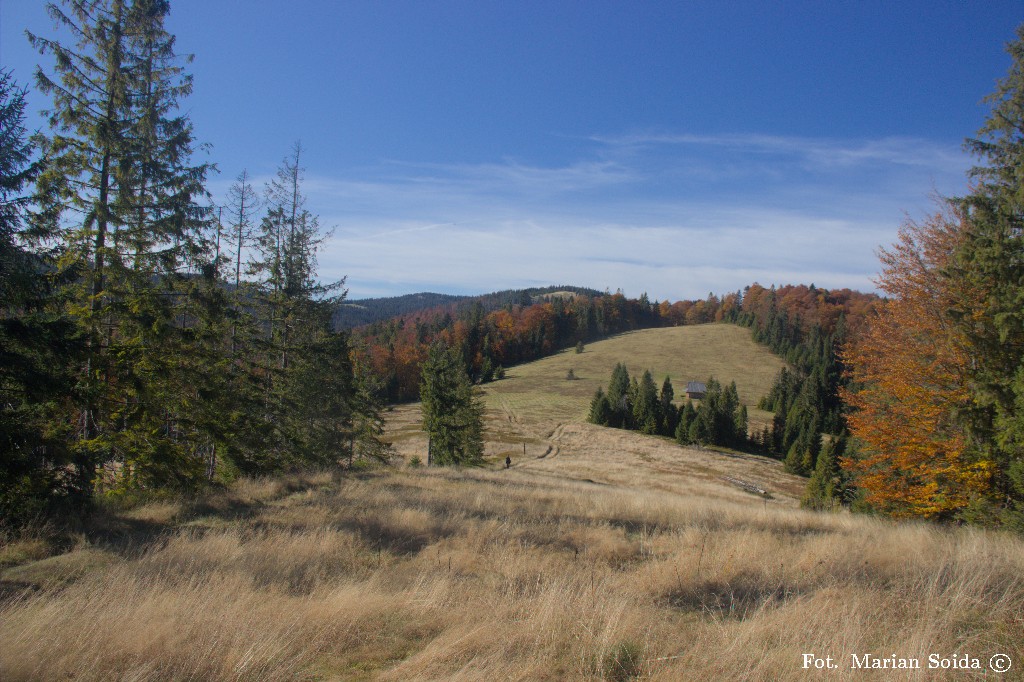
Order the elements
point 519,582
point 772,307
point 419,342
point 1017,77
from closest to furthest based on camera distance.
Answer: point 519,582, point 1017,77, point 419,342, point 772,307

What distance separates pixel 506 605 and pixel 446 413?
3209 centimetres

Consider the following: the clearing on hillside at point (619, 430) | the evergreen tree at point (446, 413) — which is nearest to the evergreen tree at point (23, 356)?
the evergreen tree at point (446, 413)

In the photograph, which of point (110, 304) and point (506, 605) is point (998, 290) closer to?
point (506, 605)

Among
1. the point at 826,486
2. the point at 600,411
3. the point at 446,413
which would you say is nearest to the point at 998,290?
the point at 826,486

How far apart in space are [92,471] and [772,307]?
147871 mm

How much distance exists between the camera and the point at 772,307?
13288 cm

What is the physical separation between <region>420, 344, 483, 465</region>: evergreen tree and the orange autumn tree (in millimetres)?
25643

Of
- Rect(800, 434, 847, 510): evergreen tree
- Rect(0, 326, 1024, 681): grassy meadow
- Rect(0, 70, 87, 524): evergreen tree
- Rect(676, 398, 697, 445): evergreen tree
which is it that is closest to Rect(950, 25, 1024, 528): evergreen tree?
Rect(0, 326, 1024, 681): grassy meadow

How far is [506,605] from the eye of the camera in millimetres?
4793

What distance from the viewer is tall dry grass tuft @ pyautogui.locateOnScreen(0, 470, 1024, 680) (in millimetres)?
3650

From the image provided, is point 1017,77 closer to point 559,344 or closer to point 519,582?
point 519,582

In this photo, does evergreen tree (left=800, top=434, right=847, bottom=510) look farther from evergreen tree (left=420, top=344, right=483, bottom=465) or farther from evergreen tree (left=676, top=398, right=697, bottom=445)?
evergreen tree (left=420, top=344, right=483, bottom=465)

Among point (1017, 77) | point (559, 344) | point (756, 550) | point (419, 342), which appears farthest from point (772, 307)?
point (756, 550)

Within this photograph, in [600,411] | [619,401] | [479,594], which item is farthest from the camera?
[619,401]
